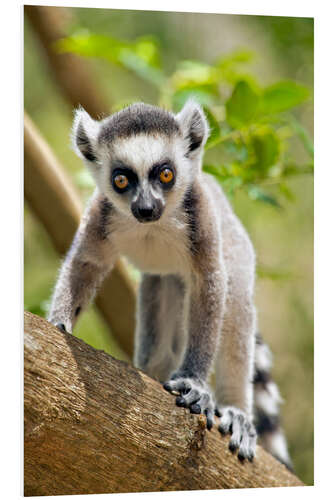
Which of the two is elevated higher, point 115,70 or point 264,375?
point 115,70

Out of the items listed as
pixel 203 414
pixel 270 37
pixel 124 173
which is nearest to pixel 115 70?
pixel 270 37

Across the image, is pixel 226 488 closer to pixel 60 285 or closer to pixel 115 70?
pixel 60 285

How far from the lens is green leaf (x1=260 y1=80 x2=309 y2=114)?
3832mm

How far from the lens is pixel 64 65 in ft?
17.3

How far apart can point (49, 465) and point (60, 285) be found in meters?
0.93

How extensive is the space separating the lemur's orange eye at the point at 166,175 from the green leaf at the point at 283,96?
3.53 ft

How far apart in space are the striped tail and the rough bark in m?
1.00

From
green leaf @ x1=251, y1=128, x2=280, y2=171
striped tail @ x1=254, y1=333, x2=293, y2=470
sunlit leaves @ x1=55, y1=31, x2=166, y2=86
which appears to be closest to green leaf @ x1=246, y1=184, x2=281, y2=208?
green leaf @ x1=251, y1=128, x2=280, y2=171

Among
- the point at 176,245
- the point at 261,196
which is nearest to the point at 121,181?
the point at 176,245

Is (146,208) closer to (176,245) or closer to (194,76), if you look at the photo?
(176,245)

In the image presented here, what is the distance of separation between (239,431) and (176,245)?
3.39 feet

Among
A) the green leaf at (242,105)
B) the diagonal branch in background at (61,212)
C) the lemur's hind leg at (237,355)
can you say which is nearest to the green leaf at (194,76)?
the green leaf at (242,105)

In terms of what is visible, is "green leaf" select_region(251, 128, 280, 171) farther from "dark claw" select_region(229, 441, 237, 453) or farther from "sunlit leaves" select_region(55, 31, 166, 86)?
"dark claw" select_region(229, 441, 237, 453)

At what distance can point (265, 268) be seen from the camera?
4754mm
